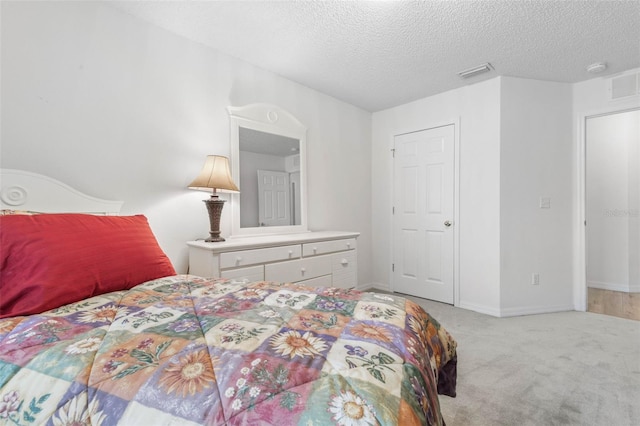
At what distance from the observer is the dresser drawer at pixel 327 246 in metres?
2.54

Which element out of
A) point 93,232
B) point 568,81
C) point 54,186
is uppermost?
point 568,81

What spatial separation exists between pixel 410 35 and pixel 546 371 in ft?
8.22

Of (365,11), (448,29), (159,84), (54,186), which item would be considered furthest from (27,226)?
(448,29)

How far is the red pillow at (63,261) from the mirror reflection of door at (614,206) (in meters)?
4.66

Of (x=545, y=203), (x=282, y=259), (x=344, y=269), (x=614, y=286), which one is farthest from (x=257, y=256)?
(x=614, y=286)

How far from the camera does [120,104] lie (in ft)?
6.42

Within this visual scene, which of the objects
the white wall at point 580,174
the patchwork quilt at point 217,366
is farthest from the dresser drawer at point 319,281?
the white wall at point 580,174

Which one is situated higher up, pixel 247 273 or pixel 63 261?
pixel 63 261

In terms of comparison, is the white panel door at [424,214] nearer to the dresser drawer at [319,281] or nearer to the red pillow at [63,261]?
the dresser drawer at [319,281]

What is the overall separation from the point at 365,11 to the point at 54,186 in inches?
85.5

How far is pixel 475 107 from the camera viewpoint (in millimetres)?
3145

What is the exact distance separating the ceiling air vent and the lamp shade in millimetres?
3638

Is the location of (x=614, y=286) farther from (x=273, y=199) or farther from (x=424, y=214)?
(x=273, y=199)

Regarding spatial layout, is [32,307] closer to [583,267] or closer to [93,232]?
[93,232]
